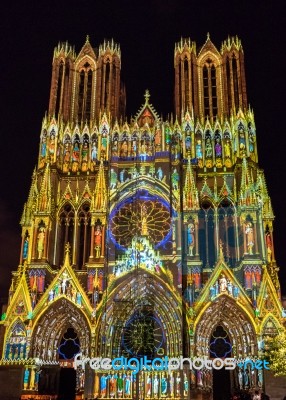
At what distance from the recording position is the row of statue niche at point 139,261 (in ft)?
109

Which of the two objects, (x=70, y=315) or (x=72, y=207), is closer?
(x=70, y=315)

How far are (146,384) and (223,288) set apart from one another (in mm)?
7252

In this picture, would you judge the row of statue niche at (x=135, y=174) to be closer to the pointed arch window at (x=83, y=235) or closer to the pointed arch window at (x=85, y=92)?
the pointed arch window at (x=83, y=235)

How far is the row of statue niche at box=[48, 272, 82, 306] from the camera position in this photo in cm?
3235

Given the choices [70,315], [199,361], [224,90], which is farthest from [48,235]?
[224,90]

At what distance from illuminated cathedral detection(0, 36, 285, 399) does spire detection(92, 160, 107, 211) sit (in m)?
0.09

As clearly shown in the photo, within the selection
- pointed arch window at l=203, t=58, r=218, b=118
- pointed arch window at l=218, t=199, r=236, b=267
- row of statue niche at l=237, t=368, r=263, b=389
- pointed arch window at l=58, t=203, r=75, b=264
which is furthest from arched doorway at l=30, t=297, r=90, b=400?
pointed arch window at l=203, t=58, r=218, b=118

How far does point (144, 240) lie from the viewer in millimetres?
34000

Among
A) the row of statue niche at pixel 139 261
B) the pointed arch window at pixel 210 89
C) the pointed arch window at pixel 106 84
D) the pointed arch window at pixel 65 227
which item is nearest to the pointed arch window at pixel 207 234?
the row of statue niche at pixel 139 261

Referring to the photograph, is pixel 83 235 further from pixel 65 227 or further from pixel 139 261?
pixel 139 261

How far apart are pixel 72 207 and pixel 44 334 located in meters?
9.07

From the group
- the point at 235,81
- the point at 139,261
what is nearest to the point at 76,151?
the point at 139,261

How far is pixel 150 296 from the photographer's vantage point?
3334cm

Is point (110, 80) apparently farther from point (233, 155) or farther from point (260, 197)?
point (260, 197)
